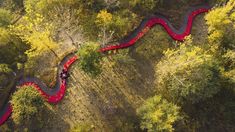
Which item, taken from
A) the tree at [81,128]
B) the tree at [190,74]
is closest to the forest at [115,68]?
the tree at [81,128]

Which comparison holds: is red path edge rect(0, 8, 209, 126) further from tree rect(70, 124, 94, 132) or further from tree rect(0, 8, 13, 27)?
tree rect(0, 8, 13, 27)

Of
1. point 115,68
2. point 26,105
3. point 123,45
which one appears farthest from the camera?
point 123,45

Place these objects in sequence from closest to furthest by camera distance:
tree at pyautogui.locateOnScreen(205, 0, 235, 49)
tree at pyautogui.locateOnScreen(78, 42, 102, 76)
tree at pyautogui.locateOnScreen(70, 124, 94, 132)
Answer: tree at pyautogui.locateOnScreen(70, 124, 94, 132) < tree at pyautogui.locateOnScreen(78, 42, 102, 76) < tree at pyautogui.locateOnScreen(205, 0, 235, 49)

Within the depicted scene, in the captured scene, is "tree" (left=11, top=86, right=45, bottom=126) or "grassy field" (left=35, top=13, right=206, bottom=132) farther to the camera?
"grassy field" (left=35, top=13, right=206, bottom=132)

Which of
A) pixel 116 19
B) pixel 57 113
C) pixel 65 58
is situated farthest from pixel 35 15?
pixel 57 113

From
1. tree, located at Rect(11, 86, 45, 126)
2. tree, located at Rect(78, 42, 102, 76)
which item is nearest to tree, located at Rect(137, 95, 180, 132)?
tree, located at Rect(78, 42, 102, 76)

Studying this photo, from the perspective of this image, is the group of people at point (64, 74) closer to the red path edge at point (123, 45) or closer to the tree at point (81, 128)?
the red path edge at point (123, 45)

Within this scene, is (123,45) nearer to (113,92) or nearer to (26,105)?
(113,92)

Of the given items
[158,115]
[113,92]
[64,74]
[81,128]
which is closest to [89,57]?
[64,74]
